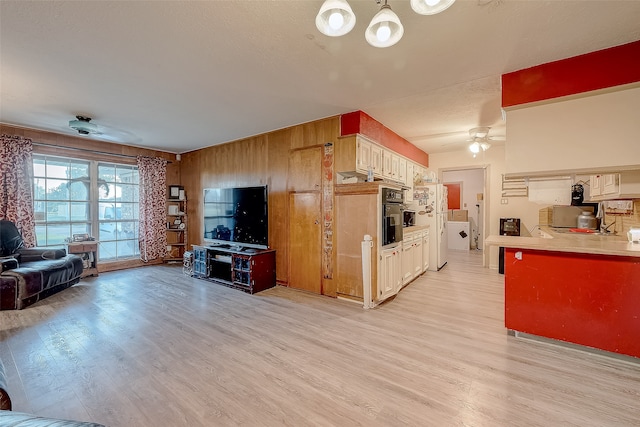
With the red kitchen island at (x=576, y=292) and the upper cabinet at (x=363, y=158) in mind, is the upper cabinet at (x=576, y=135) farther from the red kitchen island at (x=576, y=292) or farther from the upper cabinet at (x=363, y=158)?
the upper cabinet at (x=363, y=158)

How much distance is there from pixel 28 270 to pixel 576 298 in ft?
20.5

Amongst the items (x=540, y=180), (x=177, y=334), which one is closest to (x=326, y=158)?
(x=540, y=180)

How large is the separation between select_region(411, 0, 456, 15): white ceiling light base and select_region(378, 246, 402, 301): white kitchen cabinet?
2.59 meters

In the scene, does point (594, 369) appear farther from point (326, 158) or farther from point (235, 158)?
point (235, 158)

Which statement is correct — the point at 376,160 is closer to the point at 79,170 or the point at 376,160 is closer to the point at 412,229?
the point at 412,229

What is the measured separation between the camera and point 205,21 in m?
1.88

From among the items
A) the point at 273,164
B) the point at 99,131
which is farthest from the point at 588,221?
the point at 99,131

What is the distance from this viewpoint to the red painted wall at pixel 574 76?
7.07 ft

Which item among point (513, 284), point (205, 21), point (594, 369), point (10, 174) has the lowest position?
point (594, 369)

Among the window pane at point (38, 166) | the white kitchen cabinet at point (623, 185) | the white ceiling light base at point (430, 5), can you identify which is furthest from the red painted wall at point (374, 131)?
the window pane at point (38, 166)

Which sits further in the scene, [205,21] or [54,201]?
[54,201]

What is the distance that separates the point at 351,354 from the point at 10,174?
574 centimetres

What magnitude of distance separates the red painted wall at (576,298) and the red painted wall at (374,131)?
2277mm

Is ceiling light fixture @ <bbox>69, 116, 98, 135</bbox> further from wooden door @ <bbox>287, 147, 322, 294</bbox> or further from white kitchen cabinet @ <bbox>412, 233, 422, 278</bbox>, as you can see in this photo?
white kitchen cabinet @ <bbox>412, 233, 422, 278</bbox>
